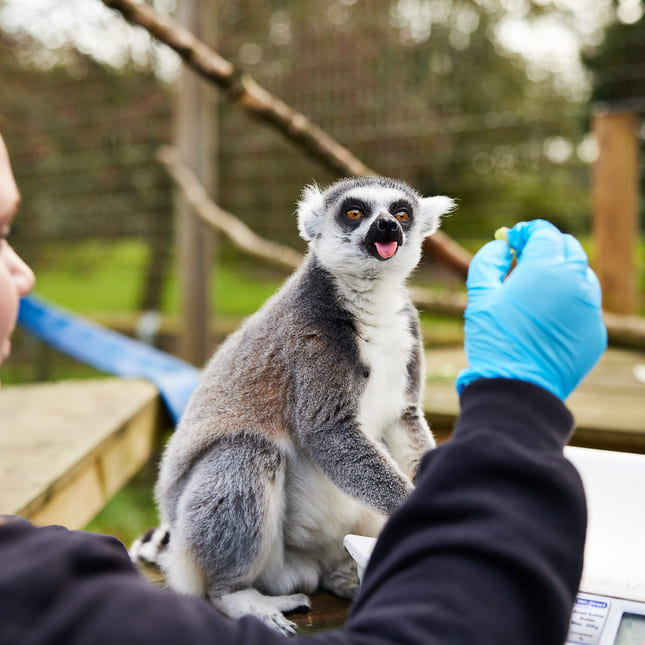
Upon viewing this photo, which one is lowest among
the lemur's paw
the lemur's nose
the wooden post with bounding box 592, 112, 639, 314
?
the lemur's paw

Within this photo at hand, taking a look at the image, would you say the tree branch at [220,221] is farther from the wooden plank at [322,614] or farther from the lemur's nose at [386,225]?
the wooden plank at [322,614]

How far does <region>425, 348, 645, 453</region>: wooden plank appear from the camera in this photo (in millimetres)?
1965

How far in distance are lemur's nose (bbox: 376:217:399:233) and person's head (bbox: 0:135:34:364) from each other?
0.68 m

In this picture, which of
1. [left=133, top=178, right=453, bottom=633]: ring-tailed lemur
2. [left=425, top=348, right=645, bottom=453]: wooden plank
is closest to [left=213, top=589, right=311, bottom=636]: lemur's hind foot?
[left=133, top=178, right=453, bottom=633]: ring-tailed lemur

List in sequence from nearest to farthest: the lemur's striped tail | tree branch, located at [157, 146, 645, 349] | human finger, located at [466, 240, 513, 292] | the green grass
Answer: human finger, located at [466, 240, 513, 292] < the lemur's striped tail < tree branch, located at [157, 146, 645, 349] < the green grass

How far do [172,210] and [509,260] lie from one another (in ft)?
12.8

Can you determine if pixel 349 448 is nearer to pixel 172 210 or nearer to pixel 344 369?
pixel 344 369

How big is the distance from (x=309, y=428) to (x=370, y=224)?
0.39 meters

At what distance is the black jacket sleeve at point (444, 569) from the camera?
553mm

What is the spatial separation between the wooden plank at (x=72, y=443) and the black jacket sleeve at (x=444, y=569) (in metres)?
0.99

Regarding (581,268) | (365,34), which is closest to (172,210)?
(365,34)

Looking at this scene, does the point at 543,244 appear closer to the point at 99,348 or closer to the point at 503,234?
the point at 503,234

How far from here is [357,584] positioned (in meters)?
1.26

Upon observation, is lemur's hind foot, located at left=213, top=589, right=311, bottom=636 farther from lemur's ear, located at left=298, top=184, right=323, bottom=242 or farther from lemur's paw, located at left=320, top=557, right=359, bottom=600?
lemur's ear, located at left=298, top=184, right=323, bottom=242
